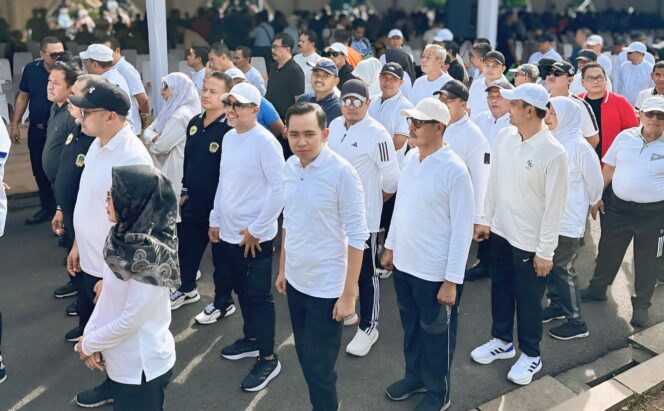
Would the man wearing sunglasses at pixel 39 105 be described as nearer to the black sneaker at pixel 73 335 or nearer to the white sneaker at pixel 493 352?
the black sneaker at pixel 73 335

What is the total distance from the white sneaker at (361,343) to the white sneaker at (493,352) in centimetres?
68

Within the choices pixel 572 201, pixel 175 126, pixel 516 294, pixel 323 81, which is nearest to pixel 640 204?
pixel 572 201

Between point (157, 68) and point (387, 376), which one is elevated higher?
point (157, 68)

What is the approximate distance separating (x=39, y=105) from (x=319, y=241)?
179 inches

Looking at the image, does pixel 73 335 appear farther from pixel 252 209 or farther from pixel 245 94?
pixel 245 94

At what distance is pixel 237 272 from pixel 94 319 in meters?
1.51

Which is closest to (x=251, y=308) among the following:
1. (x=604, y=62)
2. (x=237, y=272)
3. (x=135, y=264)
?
(x=237, y=272)

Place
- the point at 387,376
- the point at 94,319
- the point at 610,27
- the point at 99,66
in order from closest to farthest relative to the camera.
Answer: the point at 94,319
the point at 387,376
the point at 99,66
the point at 610,27

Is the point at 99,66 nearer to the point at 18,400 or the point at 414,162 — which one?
Answer: the point at 18,400

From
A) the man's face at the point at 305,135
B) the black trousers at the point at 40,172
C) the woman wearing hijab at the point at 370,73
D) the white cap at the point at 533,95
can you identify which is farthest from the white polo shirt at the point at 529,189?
the black trousers at the point at 40,172

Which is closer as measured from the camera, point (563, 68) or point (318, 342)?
point (318, 342)

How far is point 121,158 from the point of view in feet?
10.6

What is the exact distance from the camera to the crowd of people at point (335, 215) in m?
2.59

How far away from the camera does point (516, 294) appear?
394cm
